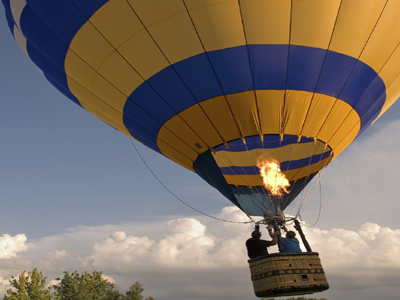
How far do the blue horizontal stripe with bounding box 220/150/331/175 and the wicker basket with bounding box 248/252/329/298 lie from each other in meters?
2.12

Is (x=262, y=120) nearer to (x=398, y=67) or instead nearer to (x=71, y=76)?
(x=398, y=67)

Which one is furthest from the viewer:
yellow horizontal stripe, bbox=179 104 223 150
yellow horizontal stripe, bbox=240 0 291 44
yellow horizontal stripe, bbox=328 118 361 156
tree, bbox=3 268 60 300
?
tree, bbox=3 268 60 300

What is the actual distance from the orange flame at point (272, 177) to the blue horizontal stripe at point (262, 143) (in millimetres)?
469

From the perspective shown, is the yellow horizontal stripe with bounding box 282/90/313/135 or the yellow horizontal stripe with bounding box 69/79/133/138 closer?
the yellow horizontal stripe with bounding box 282/90/313/135

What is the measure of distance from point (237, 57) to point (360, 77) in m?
2.13

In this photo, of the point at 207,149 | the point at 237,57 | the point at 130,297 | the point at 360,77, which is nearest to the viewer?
the point at 237,57

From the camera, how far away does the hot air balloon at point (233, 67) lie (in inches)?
197

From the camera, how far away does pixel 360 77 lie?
5551 mm

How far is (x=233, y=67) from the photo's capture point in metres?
5.19

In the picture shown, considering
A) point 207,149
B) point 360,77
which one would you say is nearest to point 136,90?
point 207,149

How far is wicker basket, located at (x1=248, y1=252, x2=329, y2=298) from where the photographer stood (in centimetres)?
450

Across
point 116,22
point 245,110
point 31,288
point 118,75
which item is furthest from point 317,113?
point 31,288

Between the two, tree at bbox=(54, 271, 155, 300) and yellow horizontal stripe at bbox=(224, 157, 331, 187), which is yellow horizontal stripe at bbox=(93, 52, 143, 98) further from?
tree at bbox=(54, 271, 155, 300)

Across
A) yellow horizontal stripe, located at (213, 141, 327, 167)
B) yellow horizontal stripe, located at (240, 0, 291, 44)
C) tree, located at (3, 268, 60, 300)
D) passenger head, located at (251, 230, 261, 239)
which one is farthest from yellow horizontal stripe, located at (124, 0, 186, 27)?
tree, located at (3, 268, 60, 300)
